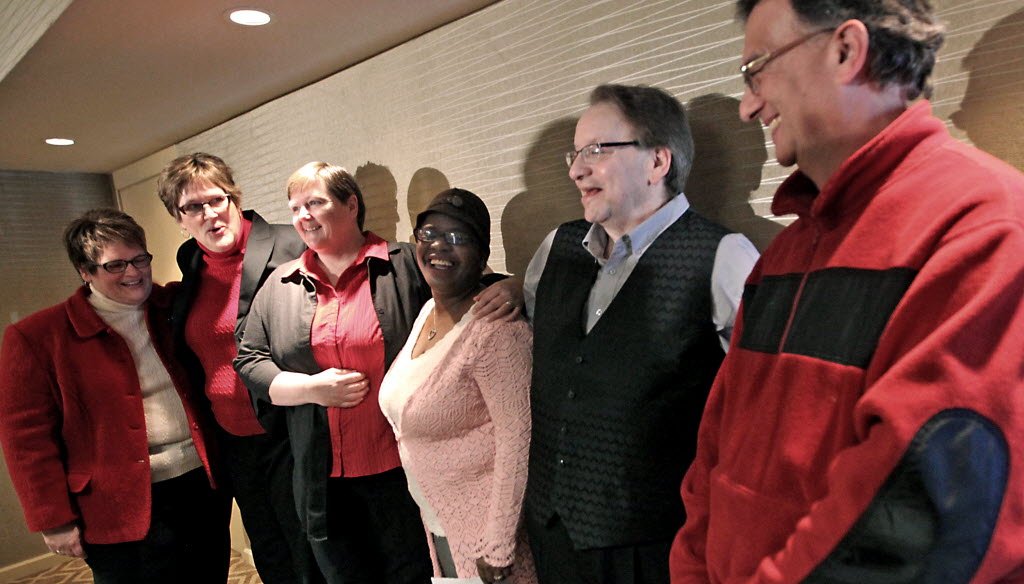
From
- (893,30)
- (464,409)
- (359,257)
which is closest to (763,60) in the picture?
(893,30)

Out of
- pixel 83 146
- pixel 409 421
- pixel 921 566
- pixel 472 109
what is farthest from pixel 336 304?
pixel 83 146

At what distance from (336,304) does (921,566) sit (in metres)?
1.57

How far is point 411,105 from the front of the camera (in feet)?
6.91

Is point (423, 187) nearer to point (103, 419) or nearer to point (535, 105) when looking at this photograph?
point (535, 105)

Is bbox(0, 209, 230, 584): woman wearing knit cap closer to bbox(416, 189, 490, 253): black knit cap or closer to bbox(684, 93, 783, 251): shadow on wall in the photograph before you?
bbox(416, 189, 490, 253): black knit cap

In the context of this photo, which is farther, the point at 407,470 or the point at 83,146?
the point at 83,146

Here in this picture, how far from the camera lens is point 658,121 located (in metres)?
1.22

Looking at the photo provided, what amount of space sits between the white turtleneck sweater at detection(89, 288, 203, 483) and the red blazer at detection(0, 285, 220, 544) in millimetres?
41

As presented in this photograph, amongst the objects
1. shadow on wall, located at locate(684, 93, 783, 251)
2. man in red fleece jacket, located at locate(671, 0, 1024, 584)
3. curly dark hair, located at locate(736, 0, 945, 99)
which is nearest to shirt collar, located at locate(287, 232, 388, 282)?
shadow on wall, located at locate(684, 93, 783, 251)

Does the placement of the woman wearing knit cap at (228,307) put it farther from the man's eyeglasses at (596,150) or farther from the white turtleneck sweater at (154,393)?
the man's eyeglasses at (596,150)

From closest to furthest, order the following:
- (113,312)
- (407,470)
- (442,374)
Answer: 1. (442,374)
2. (407,470)
3. (113,312)

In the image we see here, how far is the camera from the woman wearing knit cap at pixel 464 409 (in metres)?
1.38

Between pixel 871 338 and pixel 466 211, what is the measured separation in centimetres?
108

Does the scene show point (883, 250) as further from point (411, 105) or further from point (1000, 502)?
point (411, 105)
